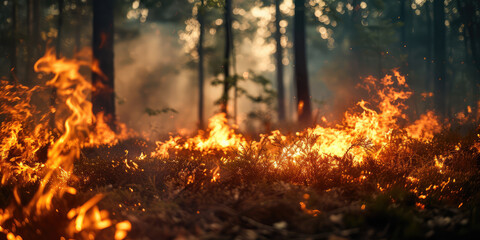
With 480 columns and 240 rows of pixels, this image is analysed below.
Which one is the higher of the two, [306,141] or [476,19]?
[476,19]

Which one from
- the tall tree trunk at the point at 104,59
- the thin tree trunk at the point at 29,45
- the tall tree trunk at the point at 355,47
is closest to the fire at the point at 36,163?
the tall tree trunk at the point at 104,59

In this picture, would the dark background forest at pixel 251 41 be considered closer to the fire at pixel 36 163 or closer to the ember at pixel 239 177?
the ember at pixel 239 177

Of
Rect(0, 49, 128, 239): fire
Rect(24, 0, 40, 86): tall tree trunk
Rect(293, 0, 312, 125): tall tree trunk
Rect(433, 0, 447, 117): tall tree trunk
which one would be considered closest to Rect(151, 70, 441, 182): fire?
Rect(0, 49, 128, 239): fire

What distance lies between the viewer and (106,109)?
11.5 meters

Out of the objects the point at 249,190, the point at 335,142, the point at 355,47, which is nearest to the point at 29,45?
the point at 335,142

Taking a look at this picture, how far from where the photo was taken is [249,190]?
4832 millimetres

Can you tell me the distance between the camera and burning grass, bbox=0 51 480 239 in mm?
3604

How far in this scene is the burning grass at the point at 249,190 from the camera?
3.60 metres

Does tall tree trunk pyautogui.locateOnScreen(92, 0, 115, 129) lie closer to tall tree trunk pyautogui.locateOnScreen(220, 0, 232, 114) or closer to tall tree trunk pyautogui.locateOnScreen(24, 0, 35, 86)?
tall tree trunk pyautogui.locateOnScreen(220, 0, 232, 114)

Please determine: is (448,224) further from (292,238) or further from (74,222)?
(74,222)

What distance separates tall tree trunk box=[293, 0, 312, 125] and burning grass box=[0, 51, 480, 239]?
4.74 m

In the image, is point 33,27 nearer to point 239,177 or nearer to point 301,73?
point 301,73

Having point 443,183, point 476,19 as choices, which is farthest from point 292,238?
point 476,19

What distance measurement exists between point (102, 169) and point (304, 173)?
3.42 meters
